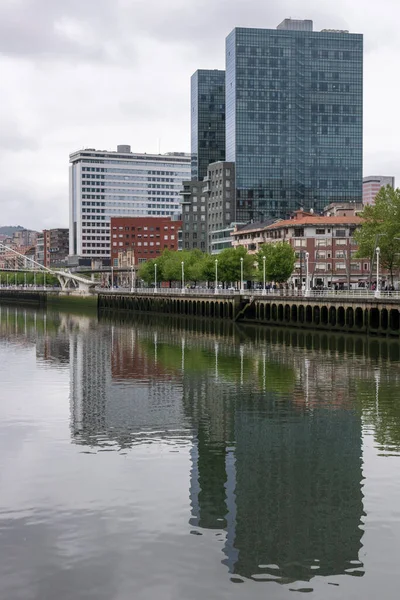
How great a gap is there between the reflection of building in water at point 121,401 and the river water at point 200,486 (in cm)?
14

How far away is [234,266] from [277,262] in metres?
12.1

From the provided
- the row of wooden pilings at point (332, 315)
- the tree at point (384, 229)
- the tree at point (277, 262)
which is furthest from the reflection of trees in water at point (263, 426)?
the tree at point (277, 262)

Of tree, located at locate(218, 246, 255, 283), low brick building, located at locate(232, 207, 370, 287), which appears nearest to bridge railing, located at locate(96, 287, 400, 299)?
tree, located at locate(218, 246, 255, 283)

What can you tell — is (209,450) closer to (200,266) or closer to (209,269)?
(209,269)

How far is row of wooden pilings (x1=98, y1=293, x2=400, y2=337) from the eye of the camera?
8431 cm

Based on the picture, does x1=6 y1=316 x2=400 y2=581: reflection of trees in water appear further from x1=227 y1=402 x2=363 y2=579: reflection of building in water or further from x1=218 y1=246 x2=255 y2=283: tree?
x1=218 y1=246 x2=255 y2=283: tree

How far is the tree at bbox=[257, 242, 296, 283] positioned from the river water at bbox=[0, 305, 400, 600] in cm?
8296

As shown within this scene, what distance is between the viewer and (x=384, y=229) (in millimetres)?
103000

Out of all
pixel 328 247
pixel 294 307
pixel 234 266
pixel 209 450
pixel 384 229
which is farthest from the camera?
pixel 328 247

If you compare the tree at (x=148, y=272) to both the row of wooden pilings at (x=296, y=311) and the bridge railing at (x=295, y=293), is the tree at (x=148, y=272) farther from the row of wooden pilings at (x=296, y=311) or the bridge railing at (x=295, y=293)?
the row of wooden pilings at (x=296, y=311)

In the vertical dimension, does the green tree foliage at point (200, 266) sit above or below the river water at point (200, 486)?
above

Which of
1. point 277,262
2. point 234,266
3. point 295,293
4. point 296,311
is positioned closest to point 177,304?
point 234,266

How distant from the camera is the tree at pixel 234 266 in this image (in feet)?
480

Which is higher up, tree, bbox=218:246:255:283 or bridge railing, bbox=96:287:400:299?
tree, bbox=218:246:255:283
